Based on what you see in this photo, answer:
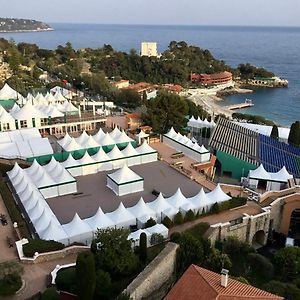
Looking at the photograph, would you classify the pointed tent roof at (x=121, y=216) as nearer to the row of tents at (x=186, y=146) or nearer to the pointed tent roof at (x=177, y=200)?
the pointed tent roof at (x=177, y=200)

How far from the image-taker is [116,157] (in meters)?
27.9

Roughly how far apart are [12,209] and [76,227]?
4340 mm

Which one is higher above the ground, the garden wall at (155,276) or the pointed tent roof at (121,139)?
the pointed tent roof at (121,139)

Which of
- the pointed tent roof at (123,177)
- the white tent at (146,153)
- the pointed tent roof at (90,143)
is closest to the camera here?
the pointed tent roof at (123,177)

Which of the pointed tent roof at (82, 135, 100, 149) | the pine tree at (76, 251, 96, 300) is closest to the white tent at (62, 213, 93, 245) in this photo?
the pine tree at (76, 251, 96, 300)

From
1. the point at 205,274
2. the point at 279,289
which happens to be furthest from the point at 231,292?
the point at 279,289

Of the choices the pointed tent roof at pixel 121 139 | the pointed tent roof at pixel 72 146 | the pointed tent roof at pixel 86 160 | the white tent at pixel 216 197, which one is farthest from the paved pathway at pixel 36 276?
the pointed tent roof at pixel 121 139

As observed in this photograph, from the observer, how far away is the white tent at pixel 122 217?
66.3ft

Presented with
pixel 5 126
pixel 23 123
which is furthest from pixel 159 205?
pixel 5 126

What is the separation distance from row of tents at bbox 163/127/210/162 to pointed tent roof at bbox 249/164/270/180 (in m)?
3.92

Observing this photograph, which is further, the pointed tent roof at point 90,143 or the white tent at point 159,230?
the pointed tent roof at point 90,143

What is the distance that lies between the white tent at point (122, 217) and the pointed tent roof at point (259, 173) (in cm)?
1116

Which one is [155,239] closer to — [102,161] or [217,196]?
[217,196]

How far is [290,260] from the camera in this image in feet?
60.6
